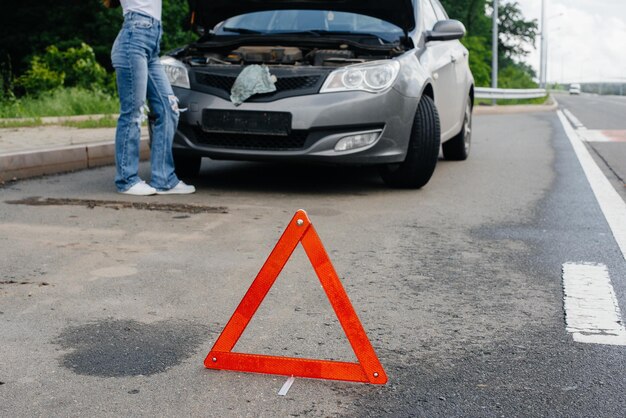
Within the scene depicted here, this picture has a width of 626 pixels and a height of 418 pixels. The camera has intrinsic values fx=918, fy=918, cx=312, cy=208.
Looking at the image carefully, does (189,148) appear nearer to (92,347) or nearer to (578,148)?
(92,347)

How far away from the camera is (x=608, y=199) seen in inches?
269

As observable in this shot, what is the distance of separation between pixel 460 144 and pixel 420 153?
2680 mm

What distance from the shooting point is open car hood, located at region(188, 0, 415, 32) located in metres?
7.58

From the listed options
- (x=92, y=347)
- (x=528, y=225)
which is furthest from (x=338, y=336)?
(x=528, y=225)

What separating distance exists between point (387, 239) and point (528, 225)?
107 cm

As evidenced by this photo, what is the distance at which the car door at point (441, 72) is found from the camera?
25.0ft

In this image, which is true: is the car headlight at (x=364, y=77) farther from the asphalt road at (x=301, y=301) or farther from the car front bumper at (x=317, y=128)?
the asphalt road at (x=301, y=301)

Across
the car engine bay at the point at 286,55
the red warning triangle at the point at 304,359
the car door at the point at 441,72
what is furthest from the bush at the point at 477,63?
the red warning triangle at the point at 304,359

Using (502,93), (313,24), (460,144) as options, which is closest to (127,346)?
(313,24)

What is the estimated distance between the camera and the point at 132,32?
6527mm

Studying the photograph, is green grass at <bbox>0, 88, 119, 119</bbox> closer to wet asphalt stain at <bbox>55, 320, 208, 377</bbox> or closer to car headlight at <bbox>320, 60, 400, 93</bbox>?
car headlight at <bbox>320, 60, 400, 93</bbox>

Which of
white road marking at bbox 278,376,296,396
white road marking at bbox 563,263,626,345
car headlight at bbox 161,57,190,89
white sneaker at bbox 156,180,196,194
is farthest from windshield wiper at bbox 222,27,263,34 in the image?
white road marking at bbox 278,376,296,396

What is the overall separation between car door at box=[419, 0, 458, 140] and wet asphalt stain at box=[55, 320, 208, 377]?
175 inches

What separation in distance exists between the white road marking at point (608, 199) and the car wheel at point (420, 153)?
4.26ft
